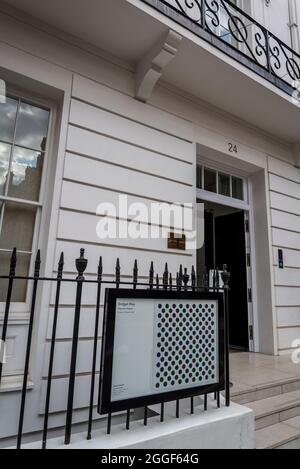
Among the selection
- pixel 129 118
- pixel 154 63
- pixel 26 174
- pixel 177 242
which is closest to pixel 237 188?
pixel 177 242

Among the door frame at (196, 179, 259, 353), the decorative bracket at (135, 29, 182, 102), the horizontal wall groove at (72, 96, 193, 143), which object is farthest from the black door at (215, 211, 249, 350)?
the decorative bracket at (135, 29, 182, 102)

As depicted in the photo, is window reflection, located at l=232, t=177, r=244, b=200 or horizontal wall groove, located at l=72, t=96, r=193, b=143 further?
window reflection, located at l=232, t=177, r=244, b=200

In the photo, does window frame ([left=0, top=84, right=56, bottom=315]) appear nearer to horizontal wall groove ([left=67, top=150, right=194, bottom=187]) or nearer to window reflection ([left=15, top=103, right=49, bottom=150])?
window reflection ([left=15, top=103, right=49, bottom=150])

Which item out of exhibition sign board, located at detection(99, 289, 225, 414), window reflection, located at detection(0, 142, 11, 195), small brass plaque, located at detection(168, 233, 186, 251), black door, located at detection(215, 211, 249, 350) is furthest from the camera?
black door, located at detection(215, 211, 249, 350)

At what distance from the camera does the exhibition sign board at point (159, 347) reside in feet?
5.73

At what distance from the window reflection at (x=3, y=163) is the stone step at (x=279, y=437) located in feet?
10.3

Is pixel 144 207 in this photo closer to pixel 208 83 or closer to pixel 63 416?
pixel 208 83

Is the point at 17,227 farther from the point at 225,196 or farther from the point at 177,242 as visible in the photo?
the point at 225,196

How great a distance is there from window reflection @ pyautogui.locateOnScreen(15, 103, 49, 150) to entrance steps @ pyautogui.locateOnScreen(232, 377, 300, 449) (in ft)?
10.4

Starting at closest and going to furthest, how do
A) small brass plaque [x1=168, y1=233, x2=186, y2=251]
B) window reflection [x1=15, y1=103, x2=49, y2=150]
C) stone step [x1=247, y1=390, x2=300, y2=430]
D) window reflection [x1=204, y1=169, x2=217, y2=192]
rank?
stone step [x1=247, y1=390, x2=300, y2=430]
window reflection [x1=15, y1=103, x2=49, y2=150]
small brass plaque [x1=168, y1=233, x2=186, y2=251]
window reflection [x1=204, y1=169, x2=217, y2=192]

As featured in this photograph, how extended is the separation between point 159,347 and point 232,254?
387cm

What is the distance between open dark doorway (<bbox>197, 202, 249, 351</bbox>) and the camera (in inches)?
203

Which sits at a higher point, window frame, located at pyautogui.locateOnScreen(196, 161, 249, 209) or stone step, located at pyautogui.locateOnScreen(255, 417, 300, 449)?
window frame, located at pyautogui.locateOnScreen(196, 161, 249, 209)

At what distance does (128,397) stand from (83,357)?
1208 millimetres
